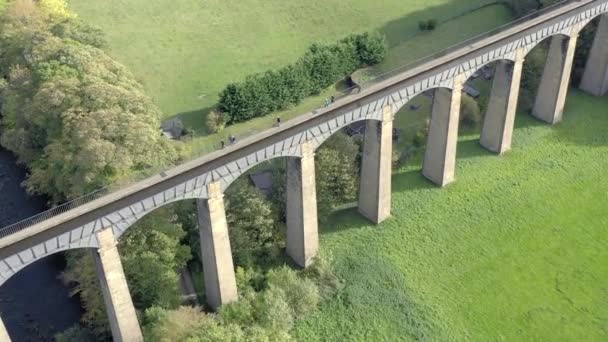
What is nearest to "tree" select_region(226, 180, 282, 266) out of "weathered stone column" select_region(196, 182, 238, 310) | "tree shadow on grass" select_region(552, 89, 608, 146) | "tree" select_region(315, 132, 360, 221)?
"weathered stone column" select_region(196, 182, 238, 310)

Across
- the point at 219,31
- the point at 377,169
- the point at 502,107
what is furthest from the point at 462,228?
the point at 219,31

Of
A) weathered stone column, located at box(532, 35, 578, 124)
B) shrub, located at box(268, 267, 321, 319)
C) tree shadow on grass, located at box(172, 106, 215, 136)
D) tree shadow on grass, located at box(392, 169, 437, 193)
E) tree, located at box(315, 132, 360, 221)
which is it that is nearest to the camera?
shrub, located at box(268, 267, 321, 319)

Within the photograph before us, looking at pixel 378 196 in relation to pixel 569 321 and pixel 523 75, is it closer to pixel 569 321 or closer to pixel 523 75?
pixel 569 321

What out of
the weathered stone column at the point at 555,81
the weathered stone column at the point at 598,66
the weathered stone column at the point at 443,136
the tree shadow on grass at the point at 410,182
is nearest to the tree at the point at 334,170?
the tree shadow on grass at the point at 410,182

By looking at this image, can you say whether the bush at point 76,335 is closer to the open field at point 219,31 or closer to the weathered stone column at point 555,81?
the open field at point 219,31

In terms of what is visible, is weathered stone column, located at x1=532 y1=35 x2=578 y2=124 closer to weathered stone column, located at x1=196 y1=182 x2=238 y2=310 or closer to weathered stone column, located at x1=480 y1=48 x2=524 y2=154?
weathered stone column, located at x1=480 y1=48 x2=524 y2=154

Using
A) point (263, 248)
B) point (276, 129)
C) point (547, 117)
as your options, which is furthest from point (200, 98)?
point (547, 117)
